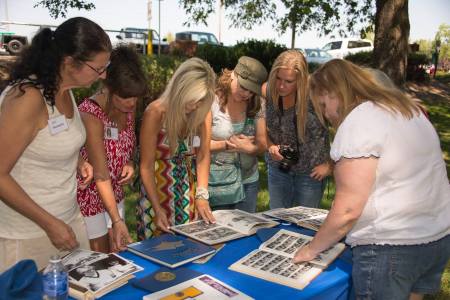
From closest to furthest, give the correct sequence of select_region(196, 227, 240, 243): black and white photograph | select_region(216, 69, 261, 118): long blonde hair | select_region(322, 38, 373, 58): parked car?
select_region(196, 227, 240, 243): black and white photograph → select_region(216, 69, 261, 118): long blonde hair → select_region(322, 38, 373, 58): parked car

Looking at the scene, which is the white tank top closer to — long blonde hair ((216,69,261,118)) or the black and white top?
long blonde hair ((216,69,261,118))

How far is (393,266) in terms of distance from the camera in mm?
1567

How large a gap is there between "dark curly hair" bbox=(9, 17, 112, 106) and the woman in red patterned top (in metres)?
0.41

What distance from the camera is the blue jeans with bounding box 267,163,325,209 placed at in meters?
2.76

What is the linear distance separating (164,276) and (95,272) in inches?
9.5

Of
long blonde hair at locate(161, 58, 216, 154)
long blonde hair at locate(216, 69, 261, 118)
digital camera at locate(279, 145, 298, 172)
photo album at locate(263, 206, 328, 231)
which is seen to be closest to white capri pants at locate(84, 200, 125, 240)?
long blonde hair at locate(161, 58, 216, 154)

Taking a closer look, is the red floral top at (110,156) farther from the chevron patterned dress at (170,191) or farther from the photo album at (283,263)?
the photo album at (283,263)

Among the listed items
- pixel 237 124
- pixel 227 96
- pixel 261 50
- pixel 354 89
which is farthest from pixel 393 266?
pixel 261 50

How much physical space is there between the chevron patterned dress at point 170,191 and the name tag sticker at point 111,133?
0.69 ft

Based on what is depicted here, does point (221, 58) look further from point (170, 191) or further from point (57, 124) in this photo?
point (57, 124)

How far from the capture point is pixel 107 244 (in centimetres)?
225

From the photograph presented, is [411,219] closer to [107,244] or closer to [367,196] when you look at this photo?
[367,196]

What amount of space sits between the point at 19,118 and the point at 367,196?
1.17 meters

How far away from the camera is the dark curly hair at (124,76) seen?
2029 millimetres
